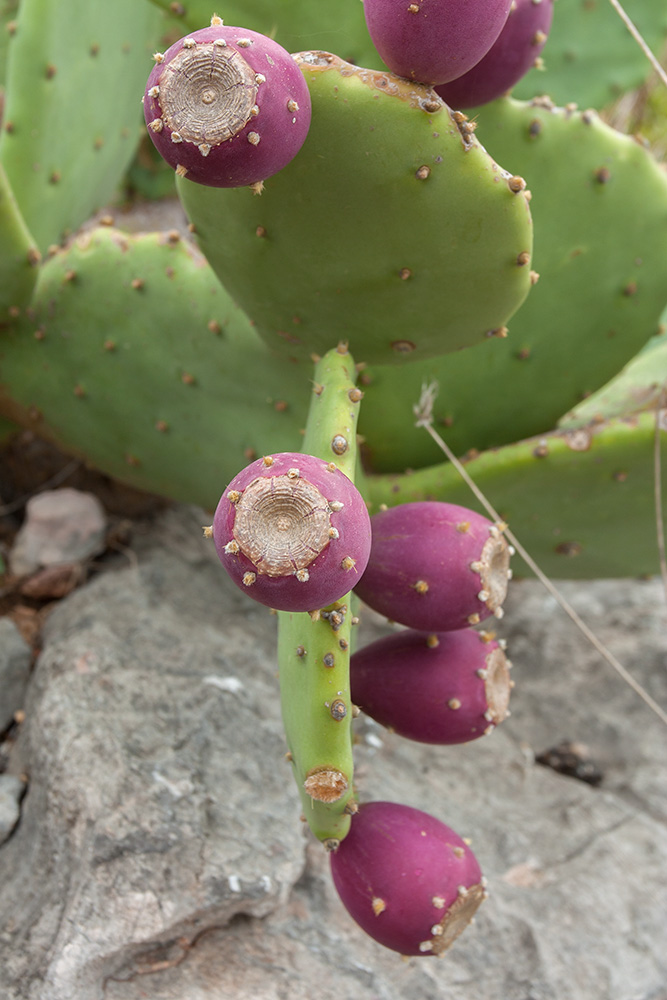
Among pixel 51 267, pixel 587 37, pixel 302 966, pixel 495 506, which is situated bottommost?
pixel 302 966

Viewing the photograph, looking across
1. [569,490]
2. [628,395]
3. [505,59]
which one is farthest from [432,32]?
[628,395]

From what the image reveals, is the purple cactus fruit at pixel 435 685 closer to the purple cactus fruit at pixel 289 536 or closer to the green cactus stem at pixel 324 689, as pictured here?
the green cactus stem at pixel 324 689

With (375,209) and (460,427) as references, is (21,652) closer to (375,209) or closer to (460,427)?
(460,427)

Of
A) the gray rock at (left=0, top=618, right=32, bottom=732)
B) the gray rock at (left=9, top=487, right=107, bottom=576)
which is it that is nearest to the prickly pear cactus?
the gray rock at (left=9, top=487, right=107, bottom=576)

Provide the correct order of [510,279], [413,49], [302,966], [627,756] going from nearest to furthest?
[413,49]
[510,279]
[302,966]
[627,756]

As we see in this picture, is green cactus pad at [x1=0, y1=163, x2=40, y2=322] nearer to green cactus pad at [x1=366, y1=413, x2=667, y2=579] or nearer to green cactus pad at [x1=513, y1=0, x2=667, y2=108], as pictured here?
green cactus pad at [x1=366, y1=413, x2=667, y2=579]

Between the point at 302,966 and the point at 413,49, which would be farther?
the point at 302,966

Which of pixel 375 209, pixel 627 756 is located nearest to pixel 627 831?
pixel 627 756

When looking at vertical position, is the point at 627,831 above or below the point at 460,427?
below

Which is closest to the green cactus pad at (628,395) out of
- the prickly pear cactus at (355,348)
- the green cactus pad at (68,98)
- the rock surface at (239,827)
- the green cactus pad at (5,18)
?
→ the prickly pear cactus at (355,348)
